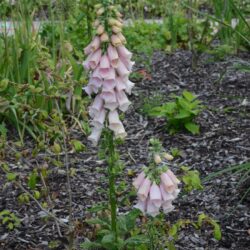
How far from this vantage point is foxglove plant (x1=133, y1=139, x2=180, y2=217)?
96.0 inches

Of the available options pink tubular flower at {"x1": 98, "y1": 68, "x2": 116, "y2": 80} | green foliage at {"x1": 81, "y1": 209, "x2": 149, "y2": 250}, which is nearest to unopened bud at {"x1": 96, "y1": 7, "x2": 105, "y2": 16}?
pink tubular flower at {"x1": 98, "y1": 68, "x2": 116, "y2": 80}

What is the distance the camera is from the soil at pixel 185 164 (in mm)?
3230

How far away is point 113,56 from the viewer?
95.3 inches

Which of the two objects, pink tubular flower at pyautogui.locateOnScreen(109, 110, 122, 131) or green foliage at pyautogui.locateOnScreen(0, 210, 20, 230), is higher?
pink tubular flower at pyautogui.locateOnScreen(109, 110, 122, 131)

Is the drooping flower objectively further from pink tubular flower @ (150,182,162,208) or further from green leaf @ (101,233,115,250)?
green leaf @ (101,233,115,250)

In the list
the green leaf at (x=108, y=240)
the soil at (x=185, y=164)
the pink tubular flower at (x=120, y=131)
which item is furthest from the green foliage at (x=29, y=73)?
the pink tubular flower at (x=120, y=131)

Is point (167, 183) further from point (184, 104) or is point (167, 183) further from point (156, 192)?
point (184, 104)

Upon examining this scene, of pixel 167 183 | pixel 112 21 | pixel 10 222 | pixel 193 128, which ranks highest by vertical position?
pixel 112 21

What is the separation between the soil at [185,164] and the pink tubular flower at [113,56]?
2.01 ft

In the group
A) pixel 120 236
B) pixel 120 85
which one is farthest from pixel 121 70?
pixel 120 236

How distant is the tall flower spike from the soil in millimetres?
452

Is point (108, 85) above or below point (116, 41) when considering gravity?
below

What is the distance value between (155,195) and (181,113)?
1934 mm

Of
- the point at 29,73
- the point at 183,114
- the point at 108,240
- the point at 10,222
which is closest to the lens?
the point at 108,240
